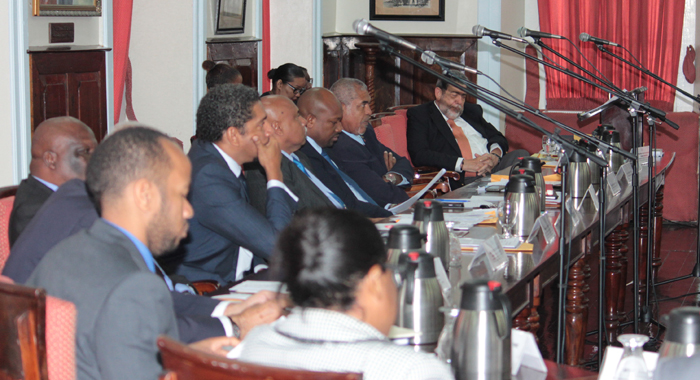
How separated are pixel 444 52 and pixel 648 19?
1.72 m

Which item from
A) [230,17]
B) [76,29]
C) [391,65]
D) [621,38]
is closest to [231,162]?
[76,29]

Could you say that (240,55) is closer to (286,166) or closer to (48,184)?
(286,166)

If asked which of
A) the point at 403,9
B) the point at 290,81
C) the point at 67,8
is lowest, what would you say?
the point at 290,81

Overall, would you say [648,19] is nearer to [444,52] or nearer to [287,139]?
[444,52]

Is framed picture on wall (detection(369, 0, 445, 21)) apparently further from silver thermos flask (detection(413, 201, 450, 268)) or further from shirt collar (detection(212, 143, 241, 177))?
silver thermos flask (detection(413, 201, 450, 268))

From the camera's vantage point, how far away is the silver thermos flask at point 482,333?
4.68 feet

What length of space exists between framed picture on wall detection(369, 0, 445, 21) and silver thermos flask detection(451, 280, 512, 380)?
18.5 feet

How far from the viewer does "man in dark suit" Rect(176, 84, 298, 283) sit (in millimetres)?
2545

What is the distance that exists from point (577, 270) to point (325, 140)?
4.97 ft

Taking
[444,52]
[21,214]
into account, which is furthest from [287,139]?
[444,52]

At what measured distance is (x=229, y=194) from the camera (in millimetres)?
2549

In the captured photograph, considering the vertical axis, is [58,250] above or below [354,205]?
above

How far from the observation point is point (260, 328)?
1.26 m

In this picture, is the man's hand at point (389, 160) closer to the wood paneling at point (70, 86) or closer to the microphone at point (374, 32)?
the wood paneling at point (70, 86)
